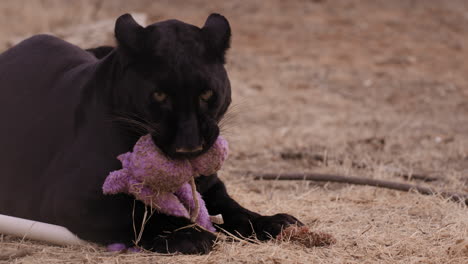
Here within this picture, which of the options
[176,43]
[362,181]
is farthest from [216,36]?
[362,181]

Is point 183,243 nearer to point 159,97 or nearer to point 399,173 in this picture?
point 159,97

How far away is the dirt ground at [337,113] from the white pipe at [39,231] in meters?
0.04

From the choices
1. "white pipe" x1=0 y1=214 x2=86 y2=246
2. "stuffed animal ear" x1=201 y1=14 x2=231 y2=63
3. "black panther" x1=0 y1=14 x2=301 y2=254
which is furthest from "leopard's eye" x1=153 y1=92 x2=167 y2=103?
"white pipe" x1=0 y1=214 x2=86 y2=246

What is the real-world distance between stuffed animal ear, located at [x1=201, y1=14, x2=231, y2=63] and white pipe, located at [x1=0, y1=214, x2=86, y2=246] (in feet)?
3.34

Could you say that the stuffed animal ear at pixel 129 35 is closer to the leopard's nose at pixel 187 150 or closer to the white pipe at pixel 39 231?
the leopard's nose at pixel 187 150

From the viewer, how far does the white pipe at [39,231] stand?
3375 millimetres

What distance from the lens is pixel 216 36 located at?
333cm

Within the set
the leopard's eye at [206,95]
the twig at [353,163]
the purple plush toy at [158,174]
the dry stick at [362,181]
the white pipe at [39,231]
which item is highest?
the leopard's eye at [206,95]

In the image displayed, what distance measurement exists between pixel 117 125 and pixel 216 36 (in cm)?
58

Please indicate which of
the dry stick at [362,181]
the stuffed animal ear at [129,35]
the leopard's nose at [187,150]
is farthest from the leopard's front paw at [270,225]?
the dry stick at [362,181]

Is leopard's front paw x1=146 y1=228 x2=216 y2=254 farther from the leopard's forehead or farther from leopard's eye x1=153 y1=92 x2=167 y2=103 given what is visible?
the leopard's forehead

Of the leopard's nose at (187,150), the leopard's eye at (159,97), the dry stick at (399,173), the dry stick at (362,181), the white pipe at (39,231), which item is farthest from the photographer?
the dry stick at (399,173)

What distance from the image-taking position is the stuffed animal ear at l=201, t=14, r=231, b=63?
327 cm

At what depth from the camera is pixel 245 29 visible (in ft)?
37.9
